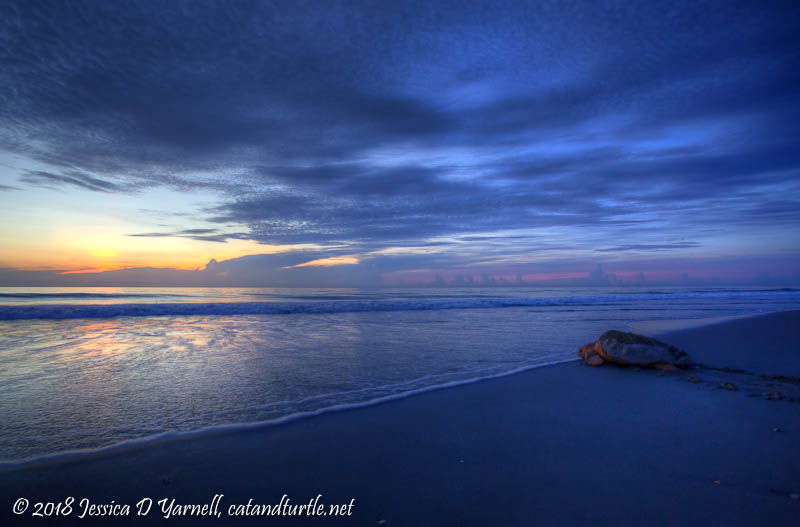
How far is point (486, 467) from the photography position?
306 cm

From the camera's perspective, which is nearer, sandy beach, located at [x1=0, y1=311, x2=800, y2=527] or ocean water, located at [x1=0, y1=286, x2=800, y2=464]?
sandy beach, located at [x1=0, y1=311, x2=800, y2=527]

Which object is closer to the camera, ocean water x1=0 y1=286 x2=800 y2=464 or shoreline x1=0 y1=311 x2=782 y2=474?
shoreline x1=0 y1=311 x2=782 y2=474

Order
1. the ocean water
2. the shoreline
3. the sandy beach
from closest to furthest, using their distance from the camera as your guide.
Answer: the sandy beach, the shoreline, the ocean water

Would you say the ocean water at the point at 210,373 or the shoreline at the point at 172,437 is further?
the ocean water at the point at 210,373

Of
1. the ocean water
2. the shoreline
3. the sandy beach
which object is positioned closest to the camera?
the sandy beach

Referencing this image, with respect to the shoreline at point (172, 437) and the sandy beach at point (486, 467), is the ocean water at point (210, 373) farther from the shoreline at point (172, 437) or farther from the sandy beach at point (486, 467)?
the sandy beach at point (486, 467)

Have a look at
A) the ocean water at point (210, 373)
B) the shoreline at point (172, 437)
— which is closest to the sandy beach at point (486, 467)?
the shoreline at point (172, 437)

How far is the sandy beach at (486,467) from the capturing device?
2.47 m

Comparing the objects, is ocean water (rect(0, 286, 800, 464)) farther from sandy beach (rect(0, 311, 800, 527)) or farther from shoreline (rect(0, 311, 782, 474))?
sandy beach (rect(0, 311, 800, 527))

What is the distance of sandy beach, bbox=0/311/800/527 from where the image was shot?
2.47 metres

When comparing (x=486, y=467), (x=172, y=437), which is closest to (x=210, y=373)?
(x=172, y=437)

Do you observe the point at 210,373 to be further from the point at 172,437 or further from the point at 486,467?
the point at 486,467

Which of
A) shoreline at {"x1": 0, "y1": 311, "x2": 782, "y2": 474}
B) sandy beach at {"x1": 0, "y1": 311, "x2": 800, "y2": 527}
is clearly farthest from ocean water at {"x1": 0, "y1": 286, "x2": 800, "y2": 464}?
sandy beach at {"x1": 0, "y1": 311, "x2": 800, "y2": 527}

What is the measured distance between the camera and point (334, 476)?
2.93 m
